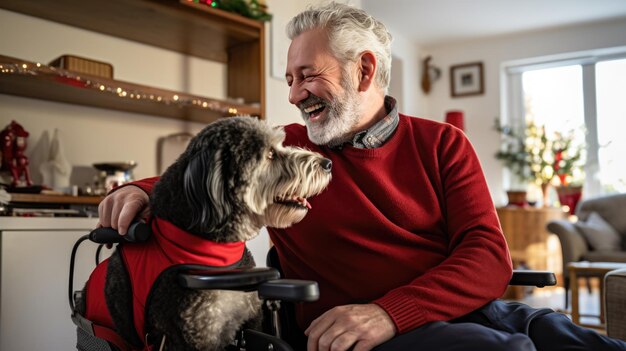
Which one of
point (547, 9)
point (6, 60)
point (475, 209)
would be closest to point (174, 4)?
point (6, 60)

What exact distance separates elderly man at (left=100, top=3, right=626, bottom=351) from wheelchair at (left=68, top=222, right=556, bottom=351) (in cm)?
5

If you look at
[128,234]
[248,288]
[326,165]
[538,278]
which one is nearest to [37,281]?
[128,234]

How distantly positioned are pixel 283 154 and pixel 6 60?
61.7 inches

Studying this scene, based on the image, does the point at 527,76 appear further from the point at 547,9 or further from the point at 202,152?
the point at 202,152

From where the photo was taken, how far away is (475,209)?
1336 mm

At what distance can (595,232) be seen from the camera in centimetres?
468

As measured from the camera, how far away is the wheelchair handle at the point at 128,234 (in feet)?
3.46

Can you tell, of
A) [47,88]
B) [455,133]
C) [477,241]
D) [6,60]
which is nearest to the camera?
[477,241]

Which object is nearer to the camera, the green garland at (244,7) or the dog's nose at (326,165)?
the dog's nose at (326,165)

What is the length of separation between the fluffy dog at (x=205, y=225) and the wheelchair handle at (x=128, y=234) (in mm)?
28

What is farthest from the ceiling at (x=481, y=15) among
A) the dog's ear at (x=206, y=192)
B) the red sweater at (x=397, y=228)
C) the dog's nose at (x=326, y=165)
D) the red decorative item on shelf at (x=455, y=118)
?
the dog's ear at (x=206, y=192)

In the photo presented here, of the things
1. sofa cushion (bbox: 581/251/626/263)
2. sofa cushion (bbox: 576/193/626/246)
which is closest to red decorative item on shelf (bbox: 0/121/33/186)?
sofa cushion (bbox: 581/251/626/263)

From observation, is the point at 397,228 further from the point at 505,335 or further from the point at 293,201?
the point at 505,335

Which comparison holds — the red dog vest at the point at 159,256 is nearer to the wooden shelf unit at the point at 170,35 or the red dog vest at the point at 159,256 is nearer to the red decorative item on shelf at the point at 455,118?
the wooden shelf unit at the point at 170,35
